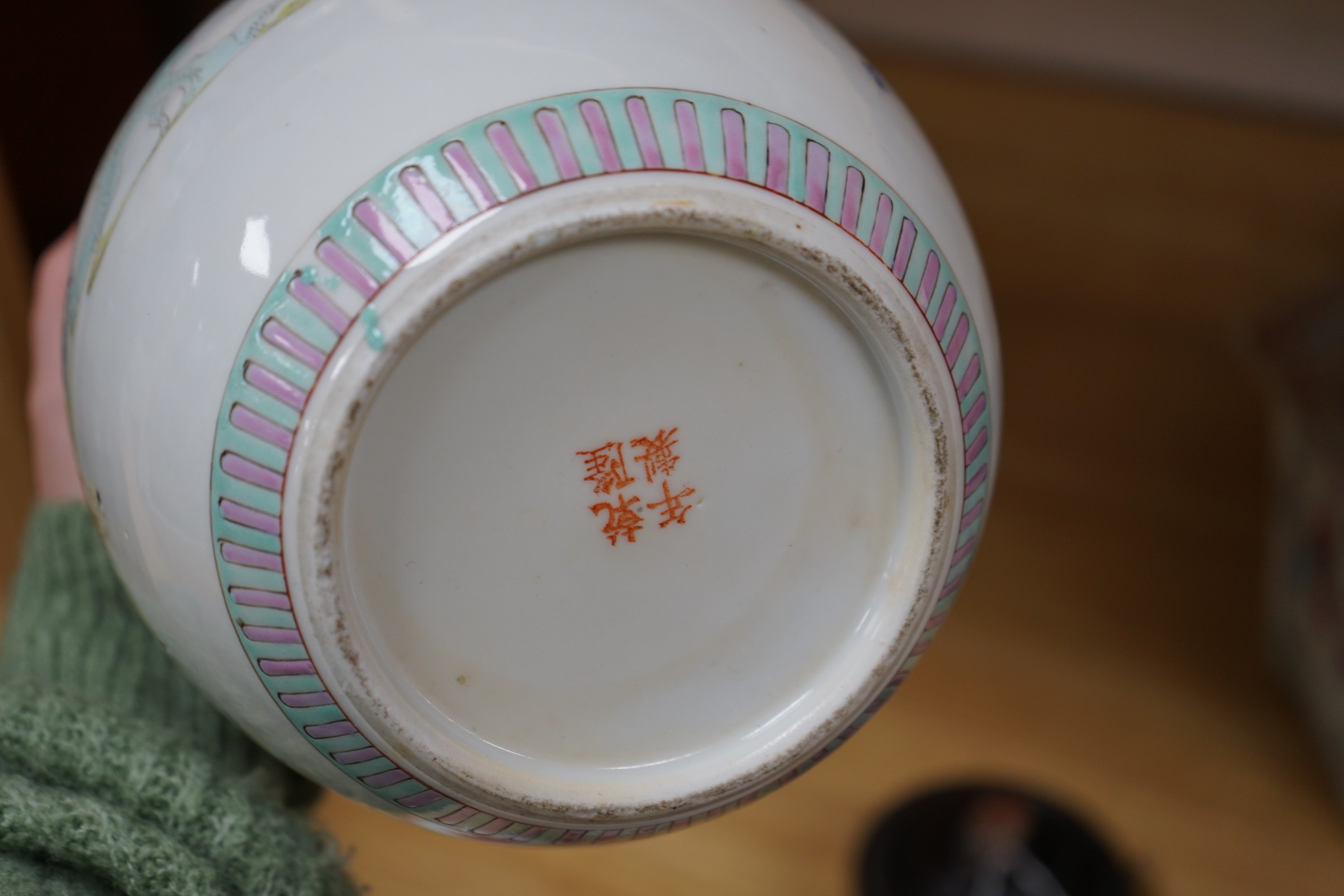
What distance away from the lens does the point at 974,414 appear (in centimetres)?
29

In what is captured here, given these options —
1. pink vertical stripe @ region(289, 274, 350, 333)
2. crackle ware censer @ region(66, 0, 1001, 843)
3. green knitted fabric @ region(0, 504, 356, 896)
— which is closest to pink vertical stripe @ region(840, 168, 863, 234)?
crackle ware censer @ region(66, 0, 1001, 843)

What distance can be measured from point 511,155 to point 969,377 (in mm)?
122

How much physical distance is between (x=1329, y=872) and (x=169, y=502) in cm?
69

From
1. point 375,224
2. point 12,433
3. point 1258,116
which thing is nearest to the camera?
point 375,224

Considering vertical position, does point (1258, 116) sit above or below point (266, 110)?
above

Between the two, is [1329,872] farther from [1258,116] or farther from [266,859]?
[266,859]

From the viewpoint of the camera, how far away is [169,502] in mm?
253

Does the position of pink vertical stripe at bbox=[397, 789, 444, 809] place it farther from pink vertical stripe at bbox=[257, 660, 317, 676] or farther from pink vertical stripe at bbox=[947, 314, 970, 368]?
pink vertical stripe at bbox=[947, 314, 970, 368]

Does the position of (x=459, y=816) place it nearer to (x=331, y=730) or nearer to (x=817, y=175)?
(x=331, y=730)

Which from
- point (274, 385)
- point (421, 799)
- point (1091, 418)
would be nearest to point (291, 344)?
point (274, 385)

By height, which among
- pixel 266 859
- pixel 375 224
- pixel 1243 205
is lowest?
pixel 266 859

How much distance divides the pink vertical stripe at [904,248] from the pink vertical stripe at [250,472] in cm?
14

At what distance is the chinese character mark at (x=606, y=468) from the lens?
10.3 inches

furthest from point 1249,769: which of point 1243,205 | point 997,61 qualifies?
point 997,61
